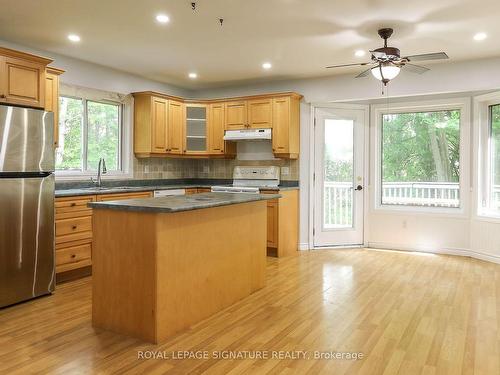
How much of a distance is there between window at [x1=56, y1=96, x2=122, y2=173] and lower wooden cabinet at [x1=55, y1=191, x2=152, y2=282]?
956 mm

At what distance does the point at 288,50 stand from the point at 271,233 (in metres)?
2.41

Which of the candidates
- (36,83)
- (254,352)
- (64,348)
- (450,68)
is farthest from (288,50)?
(64,348)

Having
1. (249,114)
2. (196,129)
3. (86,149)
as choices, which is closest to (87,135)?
(86,149)

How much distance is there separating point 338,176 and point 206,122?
223cm

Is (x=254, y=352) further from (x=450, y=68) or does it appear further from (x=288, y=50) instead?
(x=450, y=68)

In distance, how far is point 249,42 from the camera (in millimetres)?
4328

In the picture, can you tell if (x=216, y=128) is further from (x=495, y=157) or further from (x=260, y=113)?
(x=495, y=157)

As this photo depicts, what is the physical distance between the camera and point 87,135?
5379 mm

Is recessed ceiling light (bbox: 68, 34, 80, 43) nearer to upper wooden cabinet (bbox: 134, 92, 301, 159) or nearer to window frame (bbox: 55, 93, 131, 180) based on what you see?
window frame (bbox: 55, 93, 131, 180)

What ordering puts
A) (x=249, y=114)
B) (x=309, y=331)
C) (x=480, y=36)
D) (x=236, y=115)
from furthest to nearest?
(x=236, y=115), (x=249, y=114), (x=480, y=36), (x=309, y=331)

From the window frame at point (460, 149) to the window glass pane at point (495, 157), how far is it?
28 cm

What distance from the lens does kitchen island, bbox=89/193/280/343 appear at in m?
2.76

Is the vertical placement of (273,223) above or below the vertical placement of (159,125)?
below

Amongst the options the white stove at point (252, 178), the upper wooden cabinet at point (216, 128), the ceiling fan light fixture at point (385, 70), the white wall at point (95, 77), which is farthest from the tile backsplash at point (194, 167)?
the ceiling fan light fixture at point (385, 70)
